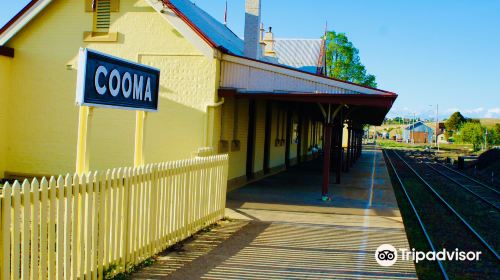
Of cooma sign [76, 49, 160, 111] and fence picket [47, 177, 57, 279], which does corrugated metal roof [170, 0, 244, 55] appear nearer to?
cooma sign [76, 49, 160, 111]

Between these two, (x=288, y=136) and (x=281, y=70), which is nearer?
(x=281, y=70)

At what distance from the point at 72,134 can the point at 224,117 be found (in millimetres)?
4435

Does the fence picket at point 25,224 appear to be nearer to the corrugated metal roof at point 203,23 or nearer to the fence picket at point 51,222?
the fence picket at point 51,222

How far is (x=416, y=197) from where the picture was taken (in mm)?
17422

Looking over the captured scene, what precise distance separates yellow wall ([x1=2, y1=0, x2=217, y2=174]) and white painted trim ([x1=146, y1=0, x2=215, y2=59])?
0.86 ft

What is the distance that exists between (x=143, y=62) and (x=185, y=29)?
5.52 feet

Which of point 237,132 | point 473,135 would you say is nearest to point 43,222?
point 237,132

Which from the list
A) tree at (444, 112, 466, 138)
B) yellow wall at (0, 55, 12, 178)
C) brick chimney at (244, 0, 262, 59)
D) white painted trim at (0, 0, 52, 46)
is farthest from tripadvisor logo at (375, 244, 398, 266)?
tree at (444, 112, 466, 138)

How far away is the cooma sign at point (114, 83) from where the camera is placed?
5902 mm

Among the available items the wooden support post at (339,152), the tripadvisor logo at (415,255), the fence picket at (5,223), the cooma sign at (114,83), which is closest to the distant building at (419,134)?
the wooden support post at (339,152)

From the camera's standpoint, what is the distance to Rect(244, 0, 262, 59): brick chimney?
15.6 metres

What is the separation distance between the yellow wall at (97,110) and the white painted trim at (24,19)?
0.33 metres

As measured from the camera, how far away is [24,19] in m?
14.0

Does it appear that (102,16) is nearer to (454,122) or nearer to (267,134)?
(267,134)
